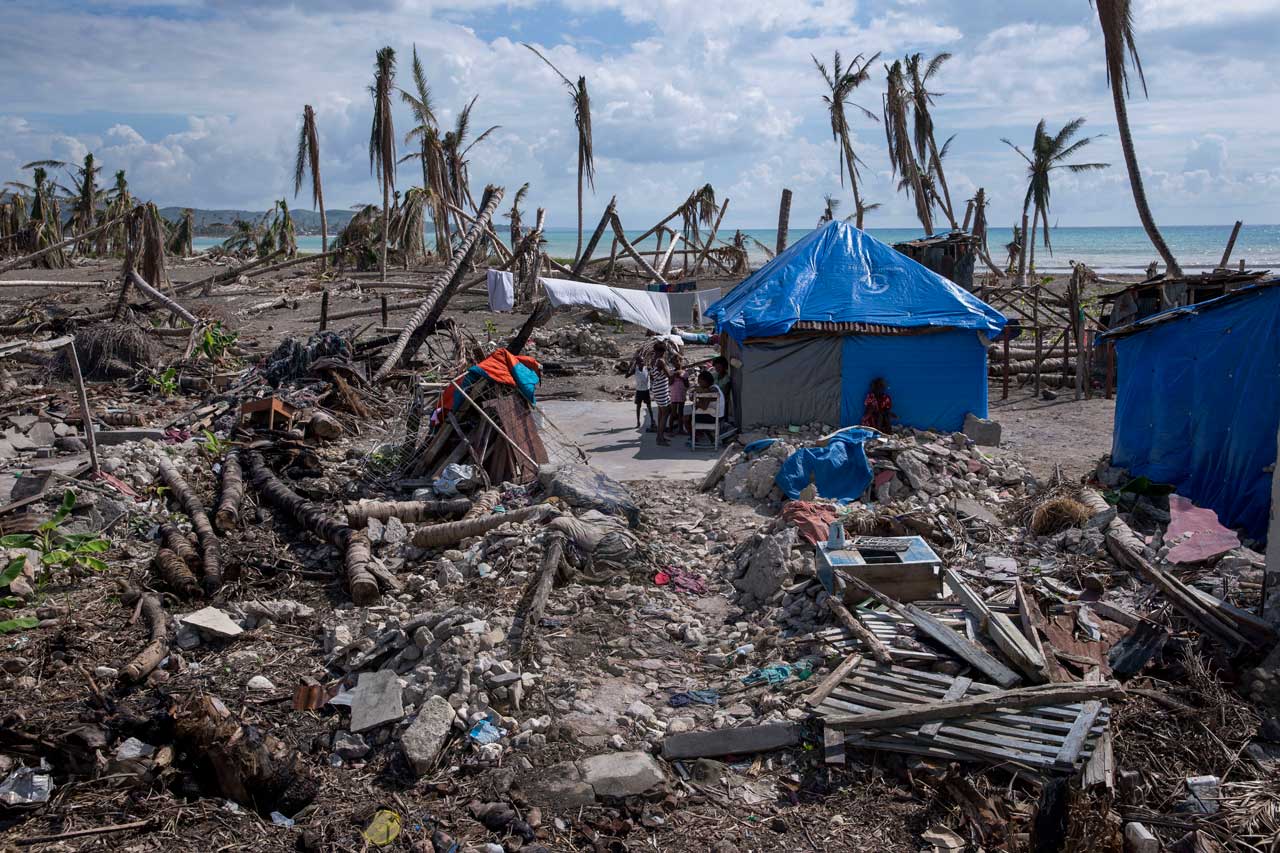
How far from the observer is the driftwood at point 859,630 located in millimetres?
5747

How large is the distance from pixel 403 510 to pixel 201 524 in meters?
1.79

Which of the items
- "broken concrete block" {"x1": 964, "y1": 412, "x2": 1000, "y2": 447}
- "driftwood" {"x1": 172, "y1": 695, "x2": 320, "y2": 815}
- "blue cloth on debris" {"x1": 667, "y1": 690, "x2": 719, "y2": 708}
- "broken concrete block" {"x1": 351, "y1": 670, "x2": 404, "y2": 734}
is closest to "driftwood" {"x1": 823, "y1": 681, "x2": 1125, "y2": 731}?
"blue cloth on debris" {"x1": 667, "y1": 690, "x2": 719, "y2": 708}

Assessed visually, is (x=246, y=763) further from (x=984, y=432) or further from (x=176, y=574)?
(x=984, y=432)

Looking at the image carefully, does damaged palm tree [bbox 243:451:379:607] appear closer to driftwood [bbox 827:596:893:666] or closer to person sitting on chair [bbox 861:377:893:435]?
driftwood [bbox 827:596:893:666]

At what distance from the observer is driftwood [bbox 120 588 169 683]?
5816mm

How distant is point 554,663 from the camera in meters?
6.09

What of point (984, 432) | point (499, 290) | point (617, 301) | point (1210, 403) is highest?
point (499, 290)

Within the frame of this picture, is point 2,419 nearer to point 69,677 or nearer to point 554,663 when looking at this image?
point 69,677

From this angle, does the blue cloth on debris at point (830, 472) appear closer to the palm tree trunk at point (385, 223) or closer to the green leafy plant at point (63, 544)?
the green leafy plant at point (63, 544)

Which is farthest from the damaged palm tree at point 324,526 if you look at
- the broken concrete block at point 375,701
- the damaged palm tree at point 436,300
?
the damaged palm tree at point 436,300

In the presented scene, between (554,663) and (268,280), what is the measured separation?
28.1 m

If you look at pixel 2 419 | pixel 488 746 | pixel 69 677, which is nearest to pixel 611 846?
pixel 488 746

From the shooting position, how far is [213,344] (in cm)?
1645

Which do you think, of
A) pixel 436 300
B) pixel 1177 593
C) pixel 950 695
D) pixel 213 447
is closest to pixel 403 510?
pixel 213 447
